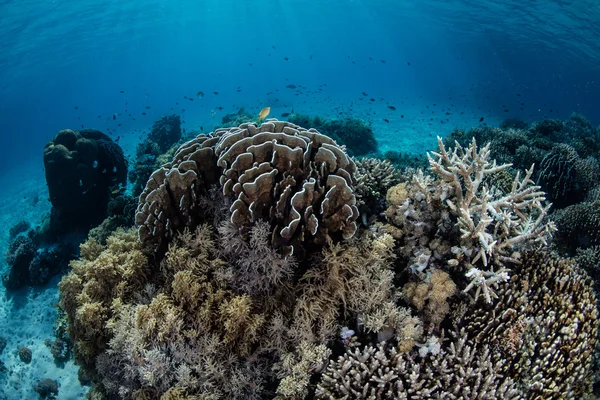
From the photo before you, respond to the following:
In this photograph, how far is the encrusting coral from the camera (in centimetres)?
333

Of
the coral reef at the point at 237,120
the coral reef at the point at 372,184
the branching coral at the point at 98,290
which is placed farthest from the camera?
the coral reef at the point at 237,120

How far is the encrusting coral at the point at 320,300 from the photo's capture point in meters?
3.33

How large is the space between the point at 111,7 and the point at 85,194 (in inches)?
1715

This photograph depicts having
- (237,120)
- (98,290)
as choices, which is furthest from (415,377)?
(237,120)

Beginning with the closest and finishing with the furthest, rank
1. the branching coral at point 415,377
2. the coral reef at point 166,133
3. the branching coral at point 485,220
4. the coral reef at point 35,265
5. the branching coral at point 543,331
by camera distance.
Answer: the branching coral at point 415,377 → the branching coral at point 543,331 → the branching coral at point 485,220 → the coral reef at point 35,265 → the coral reef at point 166,133

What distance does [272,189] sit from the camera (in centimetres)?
384

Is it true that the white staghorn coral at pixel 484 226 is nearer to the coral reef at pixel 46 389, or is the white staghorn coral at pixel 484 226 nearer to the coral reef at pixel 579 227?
the coral reef at pixel 579 227

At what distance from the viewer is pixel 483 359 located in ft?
10.7

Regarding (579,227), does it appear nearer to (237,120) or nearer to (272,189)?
(272,189)

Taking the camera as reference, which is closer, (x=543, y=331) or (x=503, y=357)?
(x=503, y=357)

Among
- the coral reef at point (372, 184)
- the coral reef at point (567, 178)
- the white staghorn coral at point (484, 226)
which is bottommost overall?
the coral reef at point (567, 178)

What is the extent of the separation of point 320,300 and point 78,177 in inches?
520

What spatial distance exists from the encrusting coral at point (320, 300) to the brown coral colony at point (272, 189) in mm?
20

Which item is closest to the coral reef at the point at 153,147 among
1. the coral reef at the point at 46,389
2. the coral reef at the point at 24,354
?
the coral reef at the point at 24,354
